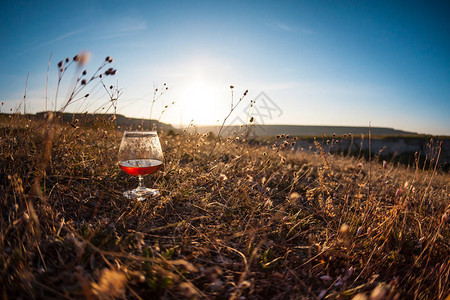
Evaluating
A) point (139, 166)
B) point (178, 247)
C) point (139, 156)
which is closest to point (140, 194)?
point (139, 166)

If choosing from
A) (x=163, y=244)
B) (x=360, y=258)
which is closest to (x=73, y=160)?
(x=163, y=244)

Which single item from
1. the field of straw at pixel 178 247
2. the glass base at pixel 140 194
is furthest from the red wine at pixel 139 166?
the field of straw at pixel 178 247

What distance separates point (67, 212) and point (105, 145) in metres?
1.43

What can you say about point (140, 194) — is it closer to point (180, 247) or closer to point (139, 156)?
point (139, 156)

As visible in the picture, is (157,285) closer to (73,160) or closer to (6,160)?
(73,160)

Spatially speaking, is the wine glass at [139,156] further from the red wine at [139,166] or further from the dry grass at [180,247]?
the dry grass at [180,247]

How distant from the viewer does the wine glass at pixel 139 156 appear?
213 centimetres

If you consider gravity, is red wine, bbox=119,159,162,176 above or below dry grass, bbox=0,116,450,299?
above

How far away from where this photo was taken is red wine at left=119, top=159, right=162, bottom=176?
2098 mm

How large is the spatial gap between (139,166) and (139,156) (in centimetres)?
14

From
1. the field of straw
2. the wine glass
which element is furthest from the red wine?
the field of straw

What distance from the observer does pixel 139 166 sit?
2137 mm

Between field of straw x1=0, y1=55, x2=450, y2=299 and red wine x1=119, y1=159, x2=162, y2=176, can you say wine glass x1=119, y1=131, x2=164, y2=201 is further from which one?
field of straw x1=0, y1=55, x2=450, y2=299

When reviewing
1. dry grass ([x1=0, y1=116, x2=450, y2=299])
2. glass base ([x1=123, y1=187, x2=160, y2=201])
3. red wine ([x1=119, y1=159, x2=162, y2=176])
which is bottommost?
dry grass ([x1=0, y1=116, x2=450, y2=299])
